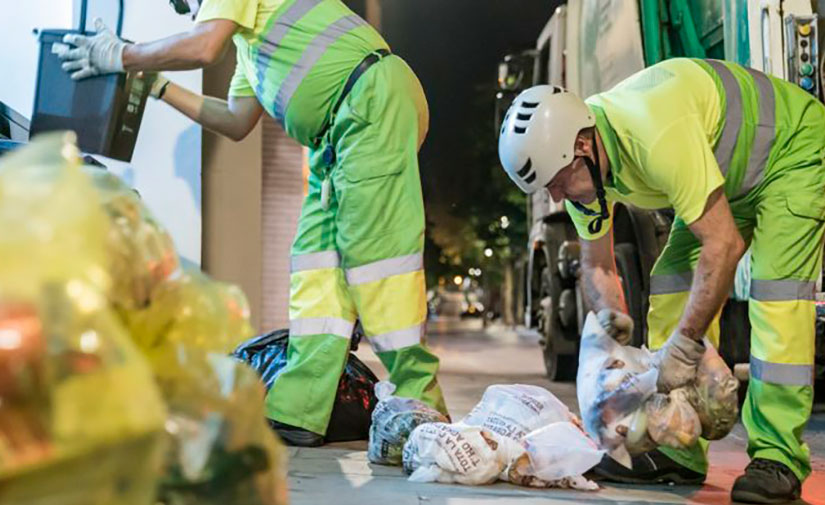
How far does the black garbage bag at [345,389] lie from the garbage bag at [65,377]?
9.96 feet

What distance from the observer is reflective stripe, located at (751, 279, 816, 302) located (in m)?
3.14

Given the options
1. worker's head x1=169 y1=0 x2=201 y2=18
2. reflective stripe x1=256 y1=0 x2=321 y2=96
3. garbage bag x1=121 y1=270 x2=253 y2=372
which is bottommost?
garbage bag x1=121 y1=270 x2=253 y2=372

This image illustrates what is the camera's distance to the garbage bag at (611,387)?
297 centimetres

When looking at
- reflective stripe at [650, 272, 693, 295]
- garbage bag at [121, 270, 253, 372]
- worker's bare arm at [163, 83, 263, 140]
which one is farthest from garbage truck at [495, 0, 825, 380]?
garbage bag at [121, 270, 253, 372]

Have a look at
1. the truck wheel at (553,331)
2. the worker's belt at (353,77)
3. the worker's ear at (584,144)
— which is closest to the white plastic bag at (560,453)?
the worker's ear at (584,144)

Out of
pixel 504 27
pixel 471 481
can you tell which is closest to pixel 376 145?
pixel 471 481

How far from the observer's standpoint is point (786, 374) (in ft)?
10.2

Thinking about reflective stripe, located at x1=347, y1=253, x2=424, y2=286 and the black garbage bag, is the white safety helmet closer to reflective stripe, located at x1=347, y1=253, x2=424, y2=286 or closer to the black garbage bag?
reflective stripe, located at x1=347, y1=253, x2=424, y2=286

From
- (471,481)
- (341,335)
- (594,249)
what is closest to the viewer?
(471,481)

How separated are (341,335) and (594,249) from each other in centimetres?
106

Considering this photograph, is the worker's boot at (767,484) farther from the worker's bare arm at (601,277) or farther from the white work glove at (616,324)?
the worker's bare arm at (601,277)

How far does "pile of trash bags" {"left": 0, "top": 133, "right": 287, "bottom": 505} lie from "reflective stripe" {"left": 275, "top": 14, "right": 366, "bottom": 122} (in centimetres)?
244

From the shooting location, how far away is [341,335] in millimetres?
3861

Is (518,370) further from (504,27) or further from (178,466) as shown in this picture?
(178,466)
